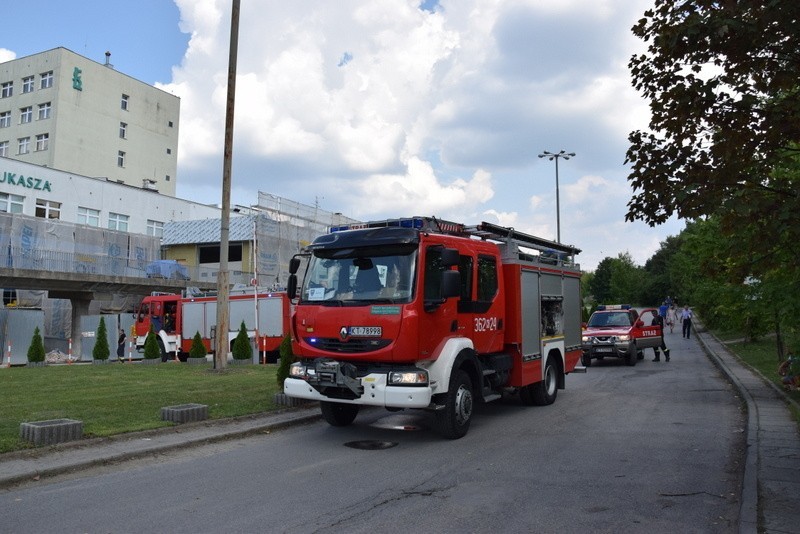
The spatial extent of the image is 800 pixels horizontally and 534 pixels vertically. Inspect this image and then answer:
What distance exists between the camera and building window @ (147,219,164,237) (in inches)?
2090

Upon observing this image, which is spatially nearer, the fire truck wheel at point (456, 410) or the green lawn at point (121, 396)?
the fire truck wheel at point (456, 410)

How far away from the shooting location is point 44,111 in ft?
182

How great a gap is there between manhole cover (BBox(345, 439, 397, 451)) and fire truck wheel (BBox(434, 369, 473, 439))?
0.72 metres

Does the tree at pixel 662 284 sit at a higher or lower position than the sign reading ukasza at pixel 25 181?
lower

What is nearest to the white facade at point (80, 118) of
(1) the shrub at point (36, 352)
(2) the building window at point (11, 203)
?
(2) the building window at point (11, 203)

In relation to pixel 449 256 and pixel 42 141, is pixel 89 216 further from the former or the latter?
pixel 449 256

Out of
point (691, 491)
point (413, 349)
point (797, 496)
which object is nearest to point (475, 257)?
point (413, 349)

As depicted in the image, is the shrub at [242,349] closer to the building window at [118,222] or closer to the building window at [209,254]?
the building window at [209,254]

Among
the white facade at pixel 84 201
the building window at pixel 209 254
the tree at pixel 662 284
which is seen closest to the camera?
the white facade at pixel 84 201

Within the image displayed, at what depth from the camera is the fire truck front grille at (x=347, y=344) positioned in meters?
8.20

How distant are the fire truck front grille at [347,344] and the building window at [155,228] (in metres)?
48.6

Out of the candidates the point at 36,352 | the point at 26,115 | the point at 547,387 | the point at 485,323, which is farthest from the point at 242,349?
the point at 26,115

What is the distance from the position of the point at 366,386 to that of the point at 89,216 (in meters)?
46.3

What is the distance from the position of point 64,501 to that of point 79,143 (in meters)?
57.7
